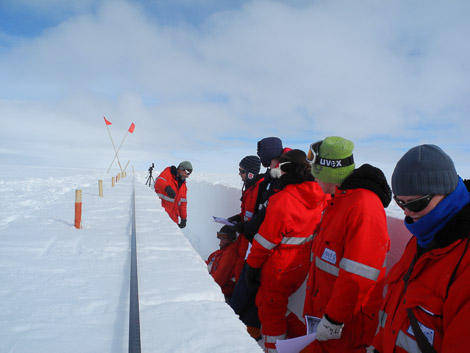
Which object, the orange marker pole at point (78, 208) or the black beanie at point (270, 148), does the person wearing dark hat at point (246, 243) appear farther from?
the orange marker pole at point (78, 208)

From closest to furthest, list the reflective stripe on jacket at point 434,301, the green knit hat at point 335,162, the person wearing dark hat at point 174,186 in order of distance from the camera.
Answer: the reflective stripe on jacket at point 434,301, the green knit hat at point 335,162, the person wearing dark hat at point 174,186

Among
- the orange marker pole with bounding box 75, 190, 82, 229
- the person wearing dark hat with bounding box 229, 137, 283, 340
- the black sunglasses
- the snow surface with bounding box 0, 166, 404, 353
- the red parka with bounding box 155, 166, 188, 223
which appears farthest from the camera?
the red parka with bounding box 155, 166, 188, 223

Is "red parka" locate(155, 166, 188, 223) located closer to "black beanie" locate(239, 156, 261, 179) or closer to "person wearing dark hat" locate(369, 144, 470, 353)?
"black beanie" locate(239, 156, 261, 179)

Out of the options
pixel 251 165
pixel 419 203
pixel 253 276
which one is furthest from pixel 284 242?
pixel 251 165

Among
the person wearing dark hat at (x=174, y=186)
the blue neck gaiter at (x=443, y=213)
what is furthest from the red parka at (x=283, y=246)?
the person wearing dark hat at (x=174, y=186)

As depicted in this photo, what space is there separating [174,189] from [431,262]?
21.9 feet

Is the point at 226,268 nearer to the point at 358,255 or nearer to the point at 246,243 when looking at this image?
the point at 246,243

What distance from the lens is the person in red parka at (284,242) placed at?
2.54 metres

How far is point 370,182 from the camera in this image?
193 cm

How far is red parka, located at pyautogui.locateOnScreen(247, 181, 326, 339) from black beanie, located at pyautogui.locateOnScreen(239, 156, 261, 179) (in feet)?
4.81

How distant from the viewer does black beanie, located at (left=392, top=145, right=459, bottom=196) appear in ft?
4.23

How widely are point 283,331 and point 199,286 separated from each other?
3.61ft

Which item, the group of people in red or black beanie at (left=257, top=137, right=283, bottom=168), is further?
black beanie at (left=257, top=137, right=283, bottom=168)

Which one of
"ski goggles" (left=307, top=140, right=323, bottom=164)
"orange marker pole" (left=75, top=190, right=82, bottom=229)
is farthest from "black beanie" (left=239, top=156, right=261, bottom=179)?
"orange marker pole" (left=75, top=190, right=82, bottom=229)
